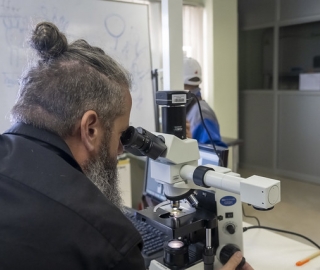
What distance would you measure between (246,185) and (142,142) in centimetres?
29

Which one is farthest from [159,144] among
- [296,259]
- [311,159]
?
[311,159]

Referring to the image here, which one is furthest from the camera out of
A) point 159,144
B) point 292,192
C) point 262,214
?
point 292,192

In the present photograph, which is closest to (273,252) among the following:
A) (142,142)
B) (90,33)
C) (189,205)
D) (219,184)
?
(189,205)

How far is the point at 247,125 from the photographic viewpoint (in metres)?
4.55

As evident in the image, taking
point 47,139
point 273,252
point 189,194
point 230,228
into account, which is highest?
point 47,139

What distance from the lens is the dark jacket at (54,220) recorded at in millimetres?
537

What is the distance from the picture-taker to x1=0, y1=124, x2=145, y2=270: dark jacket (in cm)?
54

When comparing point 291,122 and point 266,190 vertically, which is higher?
point 266,190

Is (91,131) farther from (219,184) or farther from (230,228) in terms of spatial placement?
(230,228)

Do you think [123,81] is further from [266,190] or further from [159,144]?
[266,190]

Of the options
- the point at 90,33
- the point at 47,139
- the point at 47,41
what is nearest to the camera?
the point at 47,139

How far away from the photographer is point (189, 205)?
3.60 ft

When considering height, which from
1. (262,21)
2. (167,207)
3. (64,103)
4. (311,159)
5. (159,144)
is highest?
(262,21)

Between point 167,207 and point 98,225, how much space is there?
0.54 meters
